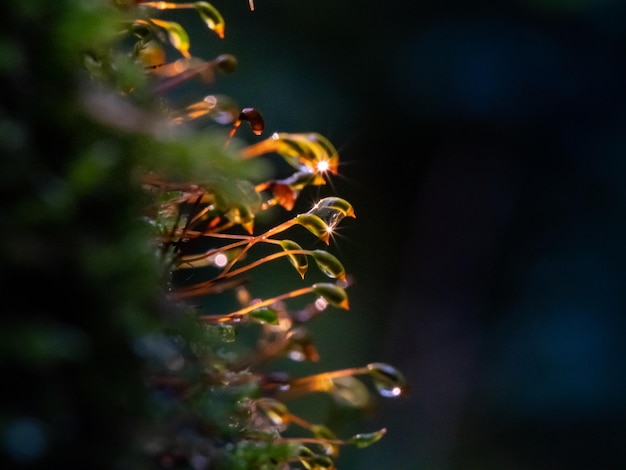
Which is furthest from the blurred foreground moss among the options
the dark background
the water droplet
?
the dark background

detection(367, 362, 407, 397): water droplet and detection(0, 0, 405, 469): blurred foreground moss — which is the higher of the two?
detection(0, 0, 405, 469): blurred foreground moss

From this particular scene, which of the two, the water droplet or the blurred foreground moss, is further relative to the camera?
the water droplet

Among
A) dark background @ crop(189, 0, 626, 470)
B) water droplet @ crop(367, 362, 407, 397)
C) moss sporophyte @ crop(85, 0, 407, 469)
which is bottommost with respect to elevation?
dark background @ crop(189, 0, 626, 470)

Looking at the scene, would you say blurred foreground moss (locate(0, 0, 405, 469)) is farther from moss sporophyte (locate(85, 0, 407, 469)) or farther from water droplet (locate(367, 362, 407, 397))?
water droplet (locate(367, 362, 407, 397))

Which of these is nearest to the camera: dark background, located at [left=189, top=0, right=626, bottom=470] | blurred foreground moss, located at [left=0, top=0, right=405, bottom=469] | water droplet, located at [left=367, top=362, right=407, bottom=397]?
blurred foreground moss, located at [left=0, top=0, right=405, bottom=469]

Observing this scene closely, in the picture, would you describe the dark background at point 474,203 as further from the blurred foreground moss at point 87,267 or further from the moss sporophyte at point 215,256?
the blurred foreground moss at point 87,267

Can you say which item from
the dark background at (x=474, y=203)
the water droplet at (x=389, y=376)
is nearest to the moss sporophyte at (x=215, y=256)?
the water droplet at (x=389, y=376)

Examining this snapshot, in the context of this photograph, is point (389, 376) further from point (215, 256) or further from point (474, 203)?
point (474, 203)

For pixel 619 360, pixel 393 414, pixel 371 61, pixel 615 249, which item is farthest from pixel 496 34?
pixel 393 414
